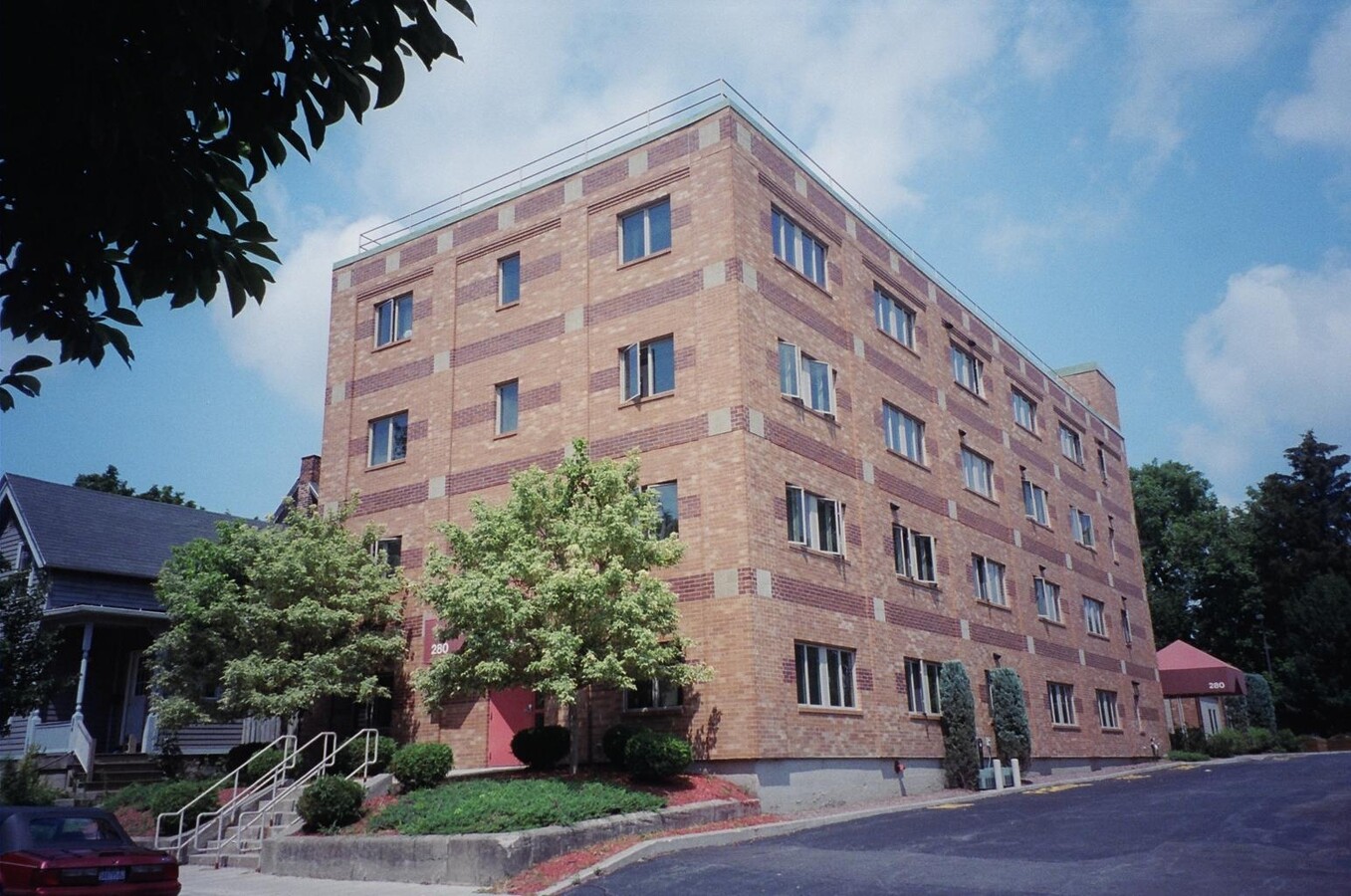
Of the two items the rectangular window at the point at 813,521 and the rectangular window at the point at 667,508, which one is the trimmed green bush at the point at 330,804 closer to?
the rectangular window at the point at 667,508

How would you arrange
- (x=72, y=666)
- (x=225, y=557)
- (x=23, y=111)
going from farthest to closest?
1. (x=72, y=666)
2. (x=225, y=557)
3. (x=23, y=111)

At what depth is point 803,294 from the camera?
84.0 feet

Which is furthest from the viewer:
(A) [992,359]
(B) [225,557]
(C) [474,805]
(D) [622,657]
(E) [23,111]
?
(A) [992,359]

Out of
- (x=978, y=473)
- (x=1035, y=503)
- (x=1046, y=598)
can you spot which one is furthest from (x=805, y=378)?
(x=1035, y=503)

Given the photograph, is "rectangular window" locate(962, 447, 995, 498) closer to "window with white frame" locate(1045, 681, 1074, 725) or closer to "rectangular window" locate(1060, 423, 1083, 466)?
"window with white frame" locate(1045, 681, 1074, 725)

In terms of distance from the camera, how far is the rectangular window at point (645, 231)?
24.7 m

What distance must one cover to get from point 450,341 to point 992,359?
1895 centimetres

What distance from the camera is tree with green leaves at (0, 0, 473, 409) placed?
5125 mm

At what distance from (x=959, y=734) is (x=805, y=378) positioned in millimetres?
9747

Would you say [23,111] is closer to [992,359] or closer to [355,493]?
[355,493]

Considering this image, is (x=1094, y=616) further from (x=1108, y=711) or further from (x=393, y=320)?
(x=393, y=320)

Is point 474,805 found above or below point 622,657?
below

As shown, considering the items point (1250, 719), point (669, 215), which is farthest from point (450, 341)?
point (1250, 719)

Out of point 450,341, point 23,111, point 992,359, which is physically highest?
point 992,359
